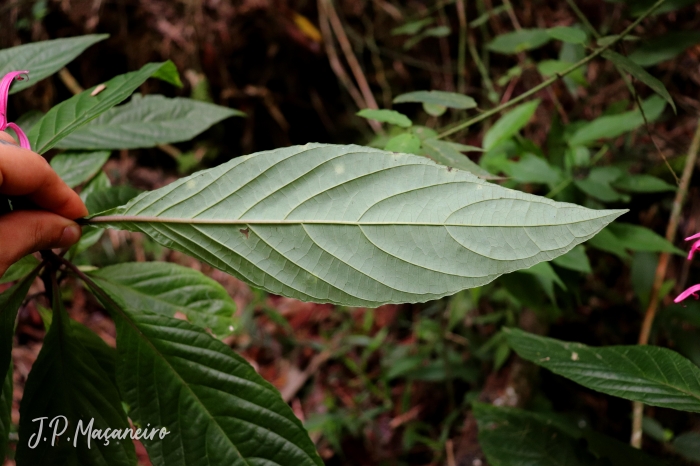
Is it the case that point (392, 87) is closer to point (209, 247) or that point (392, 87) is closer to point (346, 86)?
point (346, 86)

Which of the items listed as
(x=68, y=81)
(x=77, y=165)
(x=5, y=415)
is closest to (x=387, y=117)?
(x=77, y=165)

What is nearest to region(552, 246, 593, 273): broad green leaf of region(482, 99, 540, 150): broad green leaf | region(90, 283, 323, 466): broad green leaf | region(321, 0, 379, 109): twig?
region(482, 99, 540, 150): broad green leaf

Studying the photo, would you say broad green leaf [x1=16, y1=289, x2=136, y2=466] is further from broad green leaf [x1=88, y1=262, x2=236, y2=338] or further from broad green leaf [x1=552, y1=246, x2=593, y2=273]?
broad green leaf [x1=552, y1=246, x2=593, y2=273]

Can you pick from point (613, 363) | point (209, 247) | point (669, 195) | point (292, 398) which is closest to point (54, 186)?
point (209, 247)

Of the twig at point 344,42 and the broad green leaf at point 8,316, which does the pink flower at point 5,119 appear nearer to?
the broad green leaf at point 8,316

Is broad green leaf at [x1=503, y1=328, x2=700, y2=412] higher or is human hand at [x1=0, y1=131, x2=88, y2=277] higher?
human hand at [x1=0, y1=131, x2=88, y2=277]

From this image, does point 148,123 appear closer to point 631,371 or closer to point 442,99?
point 442,99

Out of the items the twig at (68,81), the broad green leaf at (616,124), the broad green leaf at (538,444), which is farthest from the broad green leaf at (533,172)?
the twig at (68,81)
